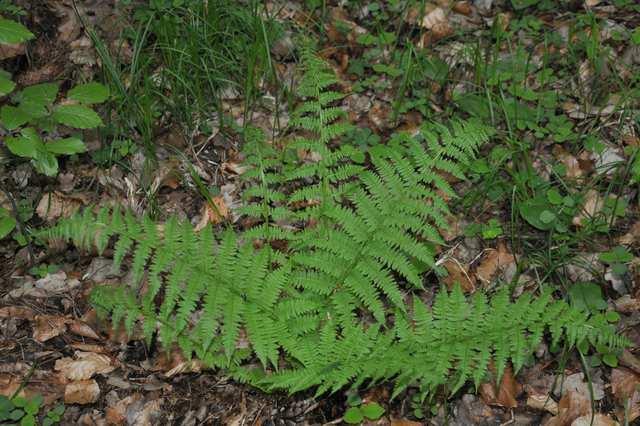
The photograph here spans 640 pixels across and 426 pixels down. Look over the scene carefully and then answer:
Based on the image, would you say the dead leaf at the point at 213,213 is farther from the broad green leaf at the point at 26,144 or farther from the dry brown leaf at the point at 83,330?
the broad green leaf at the point at 26,144

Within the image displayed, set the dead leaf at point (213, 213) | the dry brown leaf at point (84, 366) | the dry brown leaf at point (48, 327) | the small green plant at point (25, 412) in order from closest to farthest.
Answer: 1. the small green plant at point (25, 412)
2. the dry brown leaf at point (84, 366)
3. the dry brown leaf at point (48, 327)
4. the dead leaf at point (213, 213)

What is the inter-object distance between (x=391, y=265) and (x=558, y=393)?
41.7 inches

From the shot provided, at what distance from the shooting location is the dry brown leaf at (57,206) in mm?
3953

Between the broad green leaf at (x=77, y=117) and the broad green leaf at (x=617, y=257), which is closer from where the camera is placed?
the broad green leaf at (x=617, y=257)

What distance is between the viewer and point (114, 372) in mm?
3232

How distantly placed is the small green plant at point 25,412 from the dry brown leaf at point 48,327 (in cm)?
40

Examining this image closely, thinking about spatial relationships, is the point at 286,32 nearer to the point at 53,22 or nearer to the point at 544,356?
the point at 53,22

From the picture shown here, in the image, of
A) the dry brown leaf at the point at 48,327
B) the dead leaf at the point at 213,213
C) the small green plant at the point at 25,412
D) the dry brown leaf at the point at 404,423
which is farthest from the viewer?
the dead leaf at the point at 213,213

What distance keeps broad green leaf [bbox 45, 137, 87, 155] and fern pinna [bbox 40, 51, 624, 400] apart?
0.77 m

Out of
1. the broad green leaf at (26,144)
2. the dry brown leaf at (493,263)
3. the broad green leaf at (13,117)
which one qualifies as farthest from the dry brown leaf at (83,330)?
the dry brown leaf at (493,263)

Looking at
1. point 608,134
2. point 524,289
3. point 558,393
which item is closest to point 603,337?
point 558,393

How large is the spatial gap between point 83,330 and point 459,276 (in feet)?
7.06

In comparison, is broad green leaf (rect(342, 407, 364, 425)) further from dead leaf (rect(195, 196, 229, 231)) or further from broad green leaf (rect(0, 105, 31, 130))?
broad green leaf (rect(0, 105, 31, 130))

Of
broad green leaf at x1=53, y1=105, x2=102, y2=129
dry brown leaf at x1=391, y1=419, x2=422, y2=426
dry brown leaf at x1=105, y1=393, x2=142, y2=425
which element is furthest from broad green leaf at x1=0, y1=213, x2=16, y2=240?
dry brown leaf at x1=391, y1=419, x2=422, y2=426
